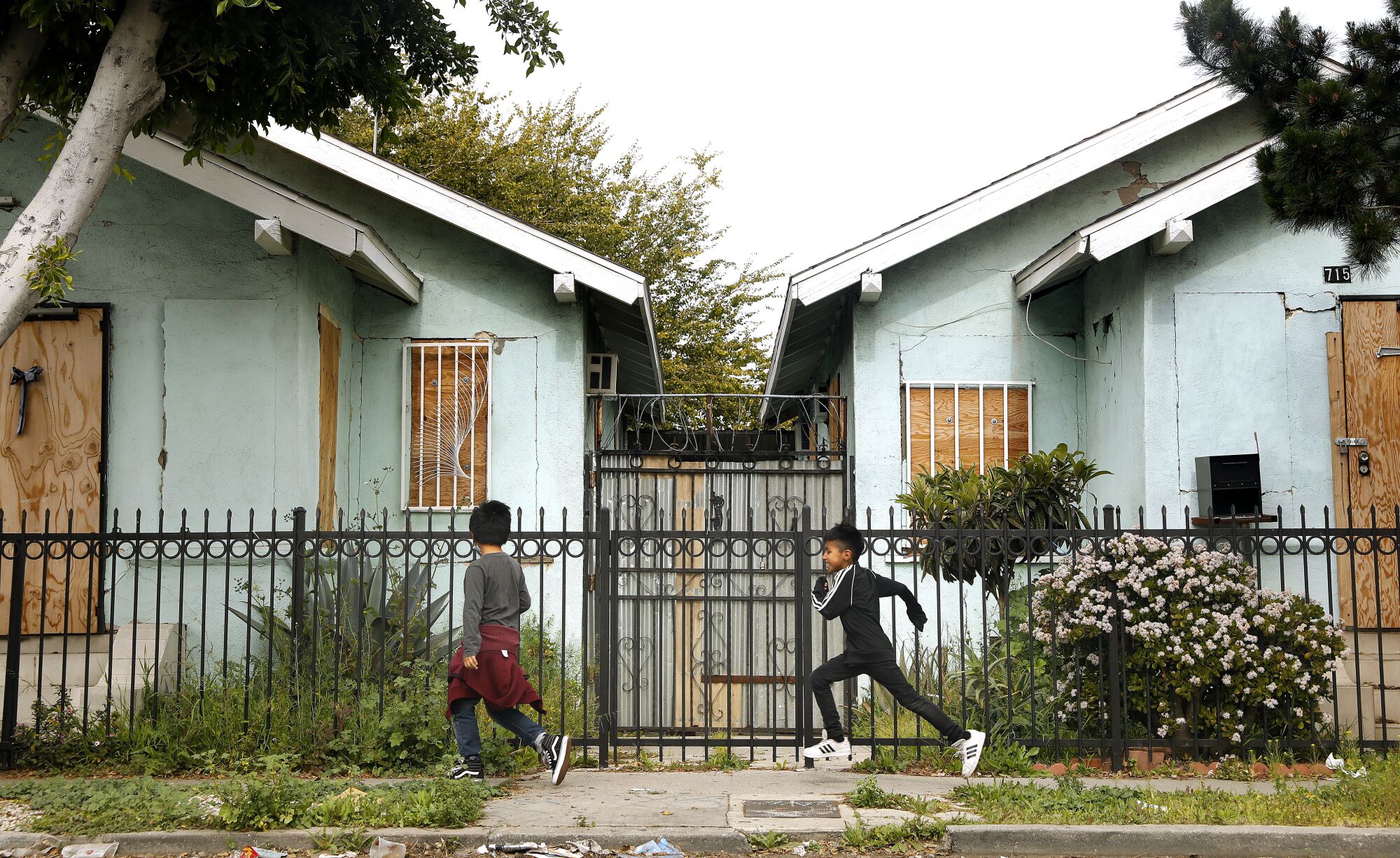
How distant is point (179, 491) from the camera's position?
955 centimetres

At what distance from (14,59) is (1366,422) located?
9834 mm

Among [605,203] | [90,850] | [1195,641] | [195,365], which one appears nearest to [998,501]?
[1195,641]

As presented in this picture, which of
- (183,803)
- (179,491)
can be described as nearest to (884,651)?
(183,803)

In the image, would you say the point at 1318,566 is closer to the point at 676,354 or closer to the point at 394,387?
the point at 394,387

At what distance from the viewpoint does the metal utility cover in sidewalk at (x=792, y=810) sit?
6.38 metres

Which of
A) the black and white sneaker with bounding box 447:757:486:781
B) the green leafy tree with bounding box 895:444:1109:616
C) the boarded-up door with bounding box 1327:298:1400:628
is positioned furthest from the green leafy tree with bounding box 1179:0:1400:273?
the black and white sneaker with bounding box 447:757:486:781

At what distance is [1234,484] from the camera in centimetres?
902

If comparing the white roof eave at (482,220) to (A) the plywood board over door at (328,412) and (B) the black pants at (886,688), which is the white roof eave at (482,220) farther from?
(B) the black pants at (886,688)

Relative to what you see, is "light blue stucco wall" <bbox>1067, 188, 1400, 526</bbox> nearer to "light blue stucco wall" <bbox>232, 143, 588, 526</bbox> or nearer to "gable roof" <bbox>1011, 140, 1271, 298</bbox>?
"gable roof" <bbox>1011, 140, 1271, 298</bbox>

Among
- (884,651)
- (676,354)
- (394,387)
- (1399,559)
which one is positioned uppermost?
(676,354)

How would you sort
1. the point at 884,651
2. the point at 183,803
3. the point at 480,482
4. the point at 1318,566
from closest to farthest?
1. the point at 183,803
2. the point at 884,651
3. the point at 1318,566
4. the point at 480,482

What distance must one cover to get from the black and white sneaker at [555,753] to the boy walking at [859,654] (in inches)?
62.3

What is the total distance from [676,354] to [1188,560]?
21.4m

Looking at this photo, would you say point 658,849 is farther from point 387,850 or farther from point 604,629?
point 604,629
